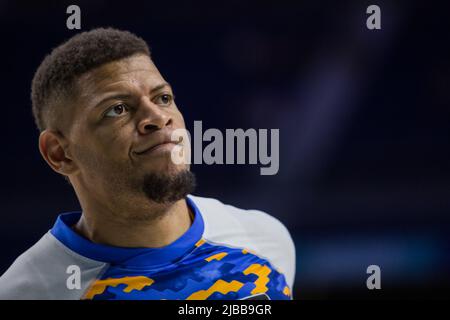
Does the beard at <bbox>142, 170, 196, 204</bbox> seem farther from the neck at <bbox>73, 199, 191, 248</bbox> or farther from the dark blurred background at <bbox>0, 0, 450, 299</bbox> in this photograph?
the dark blurred background at <bbox>0, 0, 450, 299</bbox>

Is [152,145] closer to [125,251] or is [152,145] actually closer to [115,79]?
[115,79]

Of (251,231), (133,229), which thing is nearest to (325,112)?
(251,231)

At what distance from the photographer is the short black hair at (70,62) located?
1.54m

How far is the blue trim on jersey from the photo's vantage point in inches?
61.6

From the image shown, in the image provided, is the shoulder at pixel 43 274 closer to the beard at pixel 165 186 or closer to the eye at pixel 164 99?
the beard at pixel 165 186

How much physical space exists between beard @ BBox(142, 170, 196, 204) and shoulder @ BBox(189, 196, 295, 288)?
22 centimetres

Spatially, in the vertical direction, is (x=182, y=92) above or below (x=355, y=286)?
above

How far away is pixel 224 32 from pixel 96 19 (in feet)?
1.34

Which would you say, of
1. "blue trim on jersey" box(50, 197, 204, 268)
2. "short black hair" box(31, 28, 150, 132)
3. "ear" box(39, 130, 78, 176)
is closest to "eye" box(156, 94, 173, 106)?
"short black hair" box(31, 28, 150, 132)

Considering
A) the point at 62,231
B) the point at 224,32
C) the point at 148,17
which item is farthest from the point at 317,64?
the point at 62,231

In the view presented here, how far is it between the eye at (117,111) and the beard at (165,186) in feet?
0.62

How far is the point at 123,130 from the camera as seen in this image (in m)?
1.51

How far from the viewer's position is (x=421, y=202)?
1847 mm
